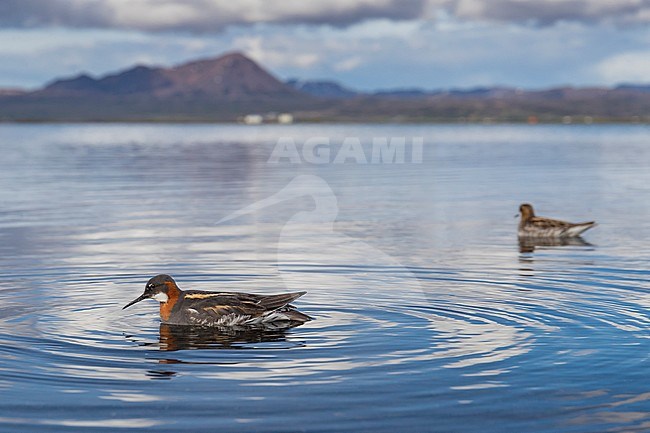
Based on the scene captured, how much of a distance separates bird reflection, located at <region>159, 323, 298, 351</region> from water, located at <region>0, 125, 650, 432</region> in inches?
2.8

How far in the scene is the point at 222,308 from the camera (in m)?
15.7

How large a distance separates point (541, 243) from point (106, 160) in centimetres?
5011

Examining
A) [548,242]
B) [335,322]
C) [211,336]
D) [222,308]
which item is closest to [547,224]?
[548,242]

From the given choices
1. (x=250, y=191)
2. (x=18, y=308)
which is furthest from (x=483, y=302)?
(x=250, y=191)

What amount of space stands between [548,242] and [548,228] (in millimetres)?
774

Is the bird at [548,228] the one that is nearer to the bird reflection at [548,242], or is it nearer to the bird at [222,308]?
the bird reflection at [548,242]

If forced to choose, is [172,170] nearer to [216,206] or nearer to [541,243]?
[216,206]

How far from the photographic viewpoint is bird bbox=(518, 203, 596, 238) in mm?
28017

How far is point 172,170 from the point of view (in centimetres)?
6019

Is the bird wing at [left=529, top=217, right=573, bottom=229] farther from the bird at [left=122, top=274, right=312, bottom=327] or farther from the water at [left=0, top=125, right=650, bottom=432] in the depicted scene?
the bird at [left=122, top=274, right=312, bottom=327]

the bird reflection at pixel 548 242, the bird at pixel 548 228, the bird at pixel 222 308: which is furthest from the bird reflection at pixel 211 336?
the bird at pixel 548 228

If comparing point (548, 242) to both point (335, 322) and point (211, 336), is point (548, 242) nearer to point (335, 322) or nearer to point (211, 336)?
point (335, 322)

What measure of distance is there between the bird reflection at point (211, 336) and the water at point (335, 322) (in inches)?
2.8

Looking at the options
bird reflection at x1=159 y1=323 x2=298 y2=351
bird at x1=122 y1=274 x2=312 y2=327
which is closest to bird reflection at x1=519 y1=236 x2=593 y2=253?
bird at x1=122 y1=274 x2=312 y2=327
